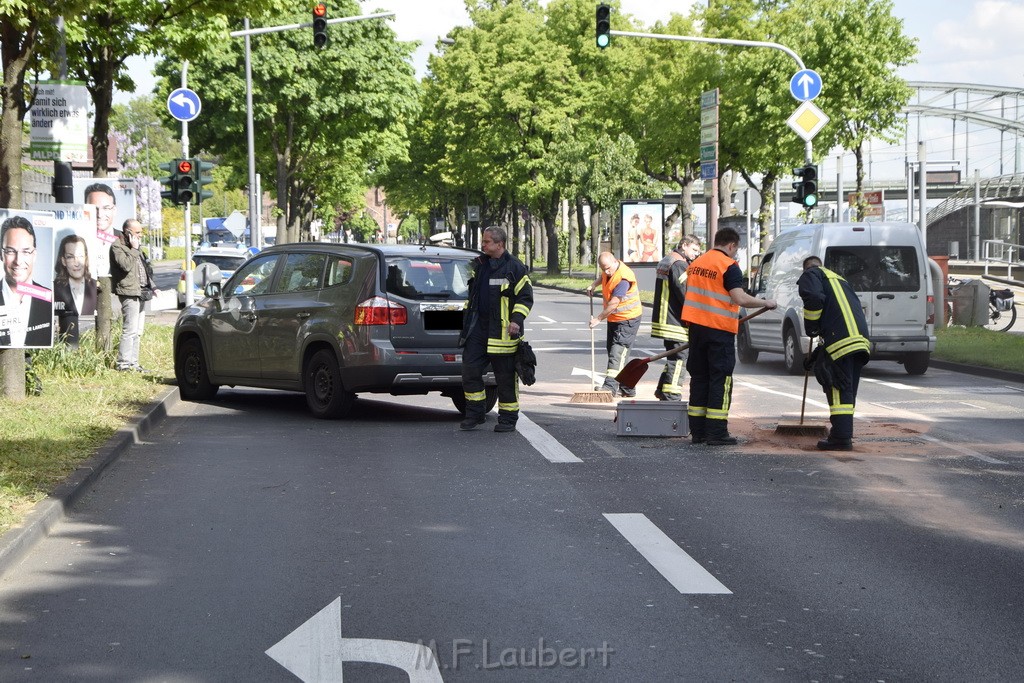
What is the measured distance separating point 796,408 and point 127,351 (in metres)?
7.50

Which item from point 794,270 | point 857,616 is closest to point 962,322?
point 794,270

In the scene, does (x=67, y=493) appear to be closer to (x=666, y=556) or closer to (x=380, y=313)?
(x=666, y=556)

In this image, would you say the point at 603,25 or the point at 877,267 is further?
the point at 603,25

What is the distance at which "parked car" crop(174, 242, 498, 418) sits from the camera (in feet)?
41.6

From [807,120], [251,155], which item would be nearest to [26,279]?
[807,120]

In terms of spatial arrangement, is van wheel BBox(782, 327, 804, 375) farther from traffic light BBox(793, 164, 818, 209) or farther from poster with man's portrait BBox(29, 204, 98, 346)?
poster with man's portrait BBox(29, 204, 98, 346)

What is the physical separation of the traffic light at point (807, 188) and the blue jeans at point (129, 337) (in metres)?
13.8

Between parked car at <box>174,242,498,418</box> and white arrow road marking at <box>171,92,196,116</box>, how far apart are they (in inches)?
496

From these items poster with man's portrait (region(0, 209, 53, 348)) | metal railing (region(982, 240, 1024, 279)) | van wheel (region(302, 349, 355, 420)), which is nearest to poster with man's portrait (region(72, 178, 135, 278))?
poster with man's portrait (region(0, 209, 53, 348))

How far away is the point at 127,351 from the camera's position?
1628 centimetres

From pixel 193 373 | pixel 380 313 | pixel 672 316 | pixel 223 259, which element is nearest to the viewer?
pixel 380 313

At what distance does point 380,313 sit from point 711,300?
3.11 meters

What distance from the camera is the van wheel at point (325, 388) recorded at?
42.7 ft

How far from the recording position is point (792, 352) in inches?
756
